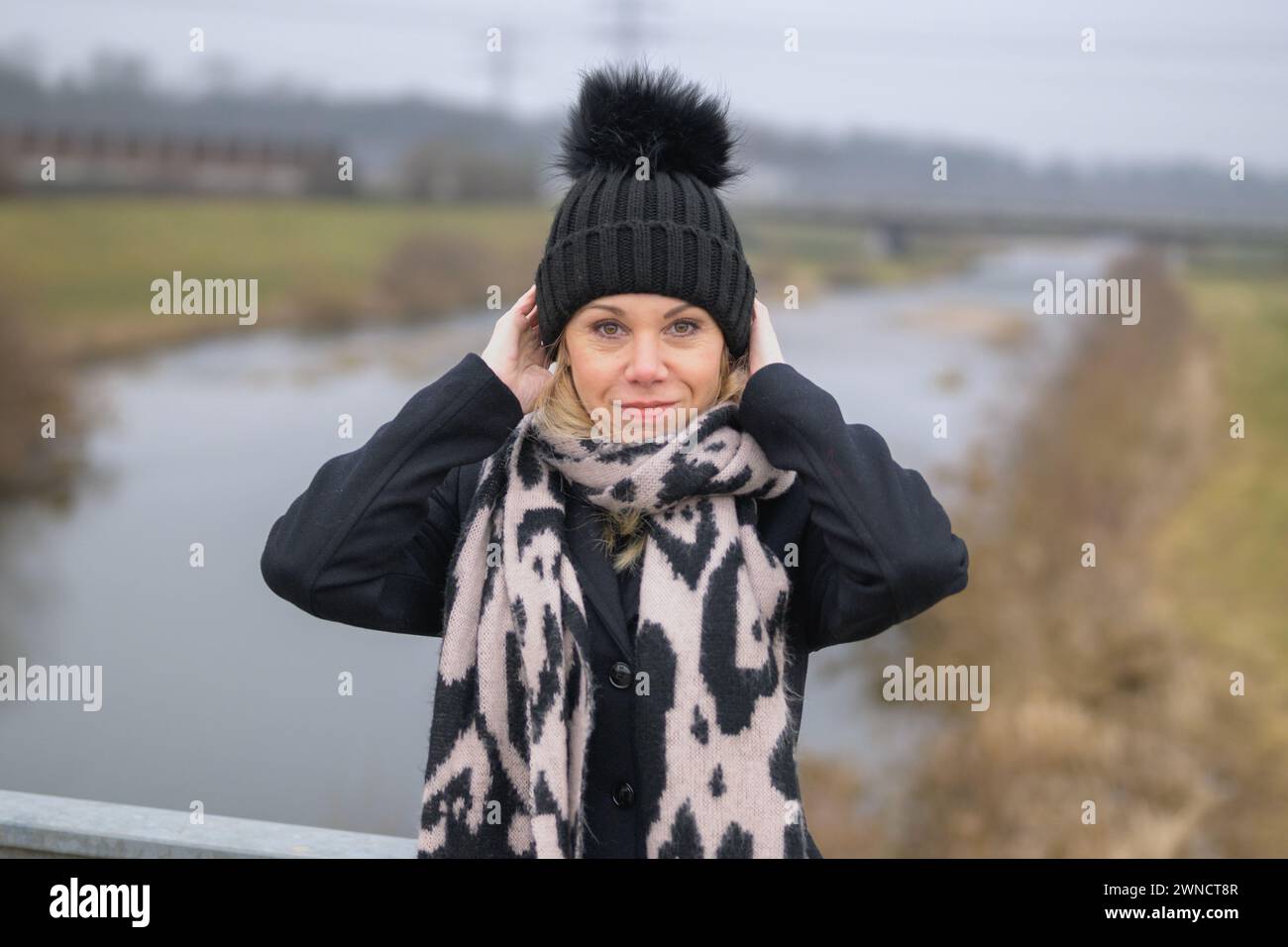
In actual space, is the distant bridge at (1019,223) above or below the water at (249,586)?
above

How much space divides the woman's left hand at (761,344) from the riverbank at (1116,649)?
5.75 meters

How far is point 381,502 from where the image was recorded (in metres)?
1.76

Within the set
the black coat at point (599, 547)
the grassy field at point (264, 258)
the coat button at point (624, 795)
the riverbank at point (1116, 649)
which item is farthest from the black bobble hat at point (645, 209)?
the grassy field at point (264, 258)

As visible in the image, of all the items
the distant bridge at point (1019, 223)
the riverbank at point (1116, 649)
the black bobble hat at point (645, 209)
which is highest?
the distant bridge at point (1019, 223)

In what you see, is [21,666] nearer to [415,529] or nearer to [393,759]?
[393,759]

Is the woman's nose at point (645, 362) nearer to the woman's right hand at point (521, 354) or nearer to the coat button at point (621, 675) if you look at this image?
the woman's right hand at point (521, 354)

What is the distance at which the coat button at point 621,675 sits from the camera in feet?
5.94

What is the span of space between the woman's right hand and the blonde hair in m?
0.02

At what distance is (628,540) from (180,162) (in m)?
18.6

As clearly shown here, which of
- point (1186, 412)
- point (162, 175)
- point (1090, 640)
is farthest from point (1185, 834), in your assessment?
point (162, 175)

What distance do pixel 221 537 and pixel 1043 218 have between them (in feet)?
53.7

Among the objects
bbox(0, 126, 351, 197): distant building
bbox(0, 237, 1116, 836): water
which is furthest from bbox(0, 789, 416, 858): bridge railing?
bbox(0, 126, 351, 197): distant building

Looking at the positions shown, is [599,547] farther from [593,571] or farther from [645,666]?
[645,666]

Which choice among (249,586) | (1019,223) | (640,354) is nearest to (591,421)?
(640,354)
